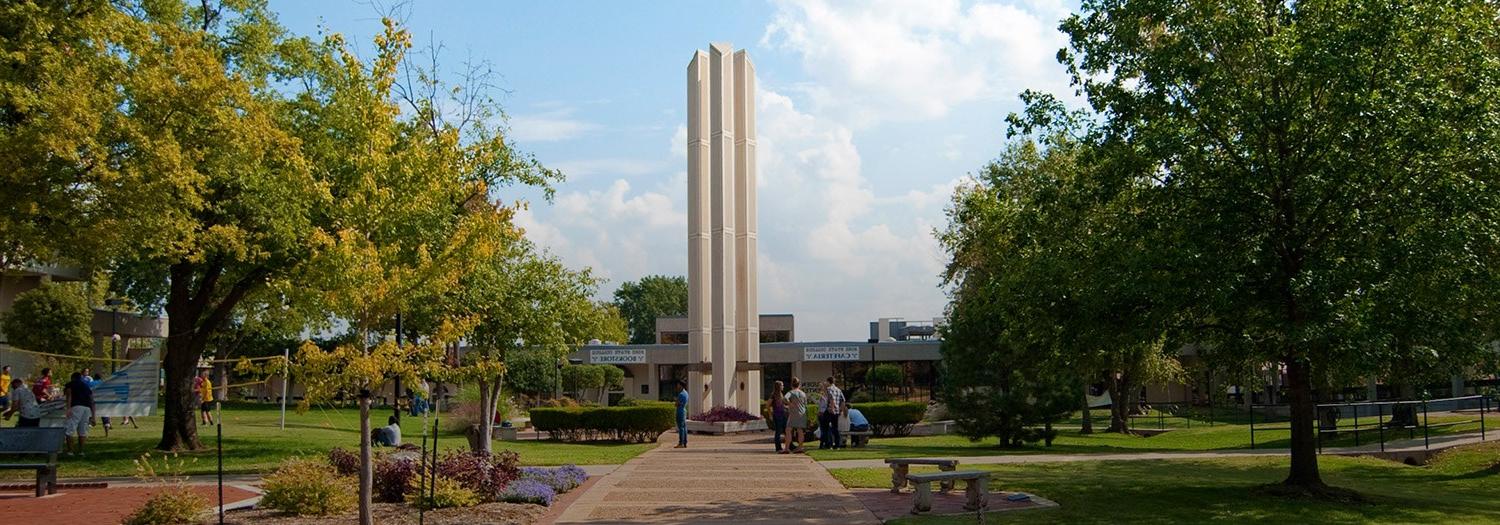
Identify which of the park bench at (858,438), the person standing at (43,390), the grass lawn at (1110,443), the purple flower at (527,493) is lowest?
the grass lawn at (1110,443)

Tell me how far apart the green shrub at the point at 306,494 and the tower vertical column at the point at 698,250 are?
2342cm

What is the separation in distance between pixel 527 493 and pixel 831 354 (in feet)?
133

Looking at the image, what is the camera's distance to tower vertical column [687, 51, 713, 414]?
36719 millimetres

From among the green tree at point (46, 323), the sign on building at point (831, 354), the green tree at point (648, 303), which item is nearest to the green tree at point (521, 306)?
the sign on building at point (831, 354)

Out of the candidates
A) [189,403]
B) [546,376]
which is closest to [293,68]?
[189,403]

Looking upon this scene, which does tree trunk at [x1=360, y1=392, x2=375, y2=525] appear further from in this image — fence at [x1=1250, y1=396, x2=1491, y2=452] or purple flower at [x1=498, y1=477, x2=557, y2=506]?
fence at [x1=1250, y1=396, x2=1491, y2=452]

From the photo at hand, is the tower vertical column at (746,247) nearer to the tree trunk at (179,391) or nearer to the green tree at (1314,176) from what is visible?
the tree trunk at (179,391)

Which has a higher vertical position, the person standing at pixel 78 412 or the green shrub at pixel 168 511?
the person standing at pixel 78 412

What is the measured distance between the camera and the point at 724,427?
A: 110 ft

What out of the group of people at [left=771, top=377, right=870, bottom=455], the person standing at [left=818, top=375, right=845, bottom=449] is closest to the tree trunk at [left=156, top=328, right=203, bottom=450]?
the group of people at [left=771, top=377, right=870, bottom=455]

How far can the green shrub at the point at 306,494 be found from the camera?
42.4ft

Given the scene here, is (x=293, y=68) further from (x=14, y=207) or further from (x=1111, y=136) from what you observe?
(x=1111, y=136)

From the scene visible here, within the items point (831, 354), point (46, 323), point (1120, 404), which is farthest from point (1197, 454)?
point (46, 323)

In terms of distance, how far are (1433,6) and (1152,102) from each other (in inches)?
131
